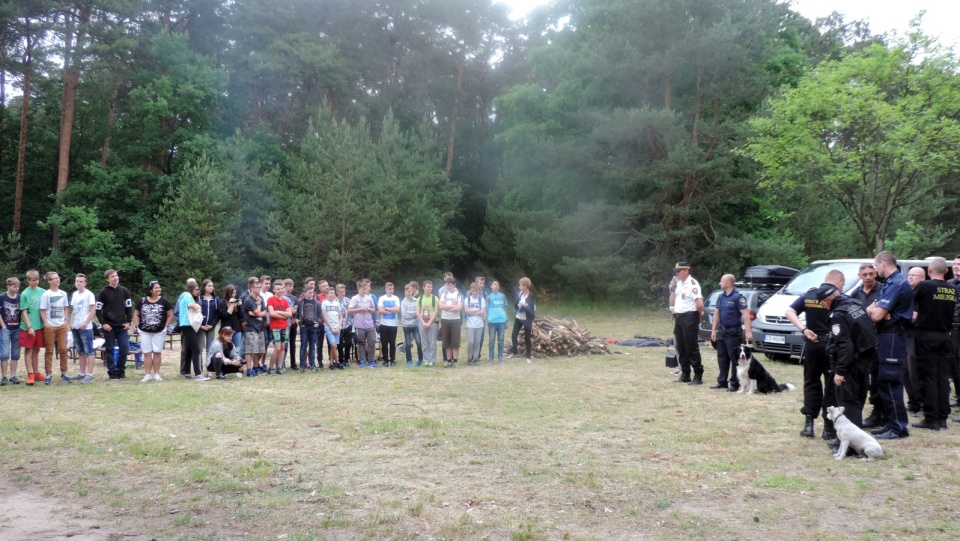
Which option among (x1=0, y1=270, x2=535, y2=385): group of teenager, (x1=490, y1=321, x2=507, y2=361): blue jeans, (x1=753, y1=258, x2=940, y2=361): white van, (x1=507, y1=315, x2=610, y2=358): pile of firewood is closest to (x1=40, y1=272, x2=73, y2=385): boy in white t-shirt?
(x1=0, y1=270, x2=535, y2=385): group of teenager

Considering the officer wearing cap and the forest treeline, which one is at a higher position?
the forest treeline

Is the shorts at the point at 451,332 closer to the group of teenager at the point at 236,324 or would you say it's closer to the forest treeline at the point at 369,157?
the group of teenager at the point at 236,324

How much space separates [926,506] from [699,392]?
505 centimetres

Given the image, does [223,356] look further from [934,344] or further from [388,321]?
[934,344]

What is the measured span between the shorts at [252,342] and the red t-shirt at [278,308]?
263 millimetres

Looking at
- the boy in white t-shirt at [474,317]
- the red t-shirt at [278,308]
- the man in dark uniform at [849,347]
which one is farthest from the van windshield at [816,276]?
the red t-shirt at [278,308]

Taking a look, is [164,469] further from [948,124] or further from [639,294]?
[639,294]

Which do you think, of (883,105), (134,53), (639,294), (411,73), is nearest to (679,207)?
(639,294)

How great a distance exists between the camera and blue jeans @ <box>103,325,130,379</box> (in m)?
11.1

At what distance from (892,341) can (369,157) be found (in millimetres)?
25613

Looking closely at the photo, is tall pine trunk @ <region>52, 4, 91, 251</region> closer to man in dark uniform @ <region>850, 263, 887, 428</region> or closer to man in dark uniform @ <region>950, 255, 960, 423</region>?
man in dark uniform @ <region>850, 263, 887, 428</region>

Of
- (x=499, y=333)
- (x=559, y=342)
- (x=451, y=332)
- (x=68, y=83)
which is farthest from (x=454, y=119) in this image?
(x=451, y=332)

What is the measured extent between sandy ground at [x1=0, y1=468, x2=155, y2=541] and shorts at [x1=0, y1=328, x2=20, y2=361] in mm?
6142

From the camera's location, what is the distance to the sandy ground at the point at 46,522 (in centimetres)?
447
